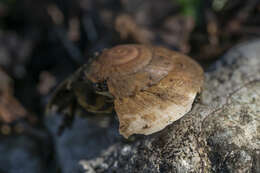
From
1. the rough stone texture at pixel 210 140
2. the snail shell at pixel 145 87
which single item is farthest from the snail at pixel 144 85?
the rough stone texture at pixel 210 140

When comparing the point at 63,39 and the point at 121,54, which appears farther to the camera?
the point at 63,39

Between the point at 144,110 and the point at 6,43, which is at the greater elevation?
the point at 6,43

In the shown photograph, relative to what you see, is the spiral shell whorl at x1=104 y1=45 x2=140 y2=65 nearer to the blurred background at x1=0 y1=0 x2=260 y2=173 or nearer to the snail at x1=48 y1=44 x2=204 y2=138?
the snail at x1=48 y1=44 x2=204 y2=138

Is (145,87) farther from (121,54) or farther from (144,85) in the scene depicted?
(121,54)

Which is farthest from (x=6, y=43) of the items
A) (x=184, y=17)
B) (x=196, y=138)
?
(x=196, y=138)

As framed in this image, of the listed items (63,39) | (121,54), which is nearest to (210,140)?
(121,54)

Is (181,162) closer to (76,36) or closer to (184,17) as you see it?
(184,17)
